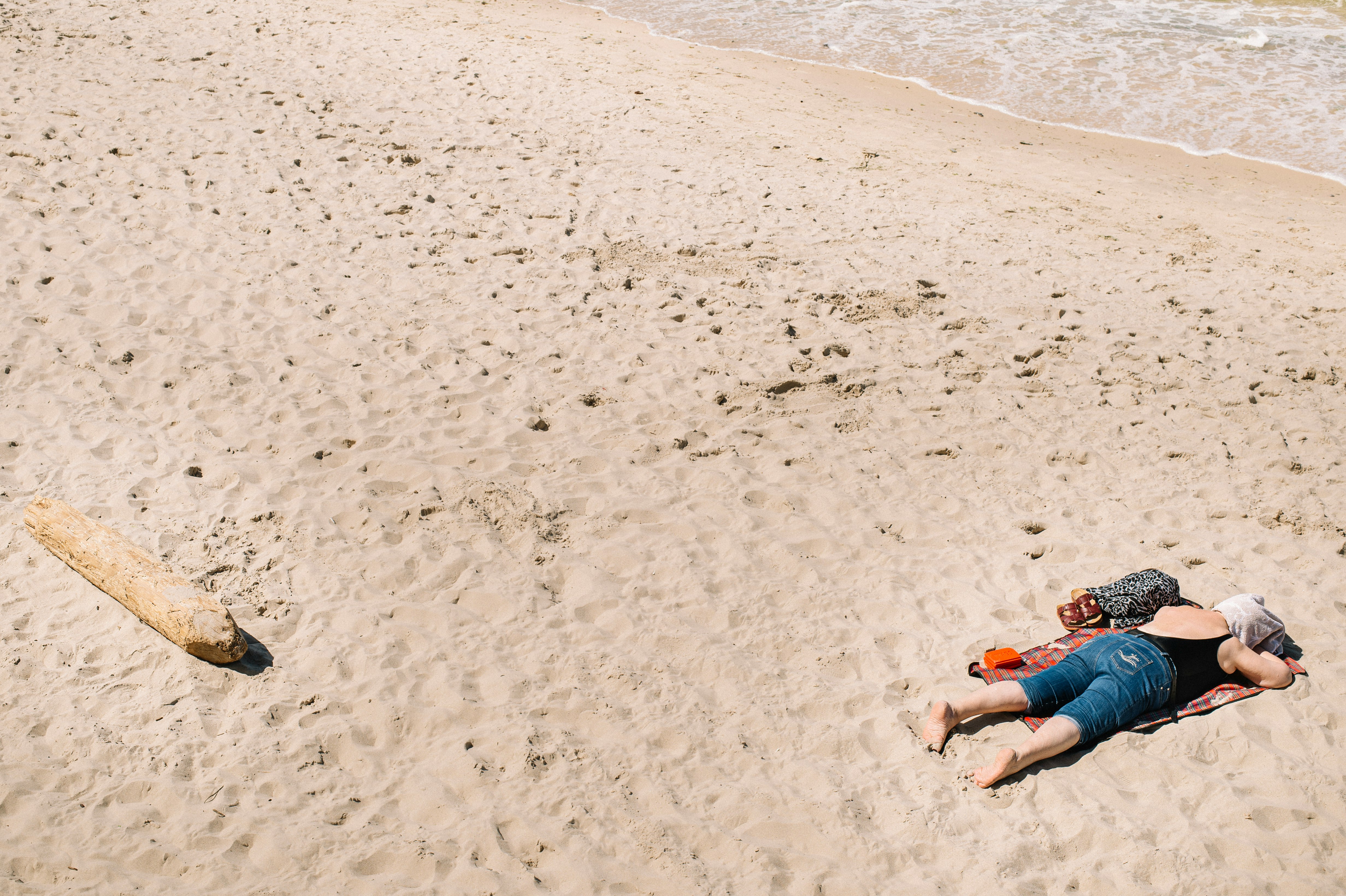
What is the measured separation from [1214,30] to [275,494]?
51.9 feet

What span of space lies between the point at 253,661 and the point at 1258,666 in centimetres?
446

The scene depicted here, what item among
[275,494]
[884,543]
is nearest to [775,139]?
[884,543]

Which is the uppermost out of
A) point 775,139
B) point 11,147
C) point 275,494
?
point 775,139

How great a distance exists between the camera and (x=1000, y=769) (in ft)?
12.1

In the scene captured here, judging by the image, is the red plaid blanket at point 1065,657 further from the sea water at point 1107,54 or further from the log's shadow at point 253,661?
the sea water at point 1107,54

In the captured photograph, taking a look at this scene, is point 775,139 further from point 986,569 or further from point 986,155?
point 986,569

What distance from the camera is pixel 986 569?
4840 mm

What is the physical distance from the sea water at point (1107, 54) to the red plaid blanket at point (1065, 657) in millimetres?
8481

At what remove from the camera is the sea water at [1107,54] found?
36.7 feet

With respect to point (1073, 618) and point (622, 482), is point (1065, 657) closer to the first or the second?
point (1073, 618)

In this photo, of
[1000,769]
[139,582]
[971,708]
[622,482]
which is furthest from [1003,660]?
[139,582]

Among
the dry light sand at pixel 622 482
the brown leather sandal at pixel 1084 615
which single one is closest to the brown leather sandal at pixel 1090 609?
the brown leather sandal at pixel 1084 615

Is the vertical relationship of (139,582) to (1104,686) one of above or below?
below

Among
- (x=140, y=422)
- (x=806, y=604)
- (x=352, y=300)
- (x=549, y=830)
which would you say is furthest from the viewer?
(x=352, y=300)
